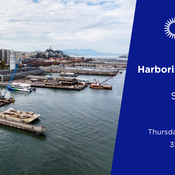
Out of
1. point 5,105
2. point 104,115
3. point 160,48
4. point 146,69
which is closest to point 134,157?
point 146,69

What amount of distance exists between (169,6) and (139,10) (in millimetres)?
233

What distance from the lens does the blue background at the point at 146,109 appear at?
1.34m

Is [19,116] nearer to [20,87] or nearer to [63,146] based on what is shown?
[63,146]

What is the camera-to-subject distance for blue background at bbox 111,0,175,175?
52.9 inches

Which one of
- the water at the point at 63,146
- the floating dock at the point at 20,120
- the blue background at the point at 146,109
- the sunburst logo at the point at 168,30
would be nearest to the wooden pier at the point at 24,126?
the floating dock at the point at 20,120

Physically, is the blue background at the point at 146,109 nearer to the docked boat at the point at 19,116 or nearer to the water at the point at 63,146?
the water at the point at 63,146

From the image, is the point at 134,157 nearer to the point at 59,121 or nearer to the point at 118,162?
the point at 118,162

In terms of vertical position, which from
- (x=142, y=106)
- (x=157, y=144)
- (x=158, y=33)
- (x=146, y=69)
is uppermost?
(x=158, y=33)

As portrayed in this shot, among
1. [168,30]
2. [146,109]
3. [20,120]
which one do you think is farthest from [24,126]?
[168,30]

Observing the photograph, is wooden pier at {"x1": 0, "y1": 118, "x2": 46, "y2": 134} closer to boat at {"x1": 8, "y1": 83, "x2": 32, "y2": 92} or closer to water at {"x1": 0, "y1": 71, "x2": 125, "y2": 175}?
water at {"x1": 0, "y1": 71, "x2": 125, "y2": 175}

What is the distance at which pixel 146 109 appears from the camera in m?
1.42

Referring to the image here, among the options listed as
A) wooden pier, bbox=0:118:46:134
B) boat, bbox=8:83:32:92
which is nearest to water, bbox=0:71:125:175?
wooden pier, bbox=0:118:46:134

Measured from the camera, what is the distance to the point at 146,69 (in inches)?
53.6

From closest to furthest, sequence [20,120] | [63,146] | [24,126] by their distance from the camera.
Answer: [63,146] → [24,126] → [20,120]
